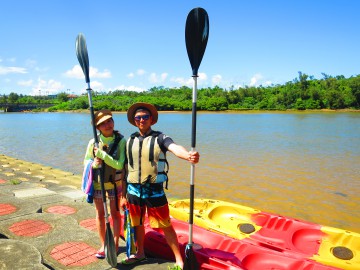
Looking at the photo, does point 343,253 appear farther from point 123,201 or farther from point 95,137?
point 95,137

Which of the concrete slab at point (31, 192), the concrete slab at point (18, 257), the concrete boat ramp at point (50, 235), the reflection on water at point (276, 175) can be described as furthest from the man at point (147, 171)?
the reflection on water at point (276, 175)

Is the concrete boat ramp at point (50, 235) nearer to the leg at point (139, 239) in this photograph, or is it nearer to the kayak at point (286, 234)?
the leg at point (139, 239)

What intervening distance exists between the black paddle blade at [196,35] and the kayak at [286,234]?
8.27ft

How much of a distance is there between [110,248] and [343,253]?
9.61 ft

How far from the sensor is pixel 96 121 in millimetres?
3436

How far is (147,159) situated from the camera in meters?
3.20

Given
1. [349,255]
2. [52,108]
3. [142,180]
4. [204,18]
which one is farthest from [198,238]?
[52,108]

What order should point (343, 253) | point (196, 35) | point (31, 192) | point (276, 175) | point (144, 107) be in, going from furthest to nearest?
point (276, 175)
point (31, 192)
point (343, 253)
point (144, 107)
point (196, 35)

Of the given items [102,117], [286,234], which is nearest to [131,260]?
[102,117]

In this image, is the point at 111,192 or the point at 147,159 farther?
the point at 111,192

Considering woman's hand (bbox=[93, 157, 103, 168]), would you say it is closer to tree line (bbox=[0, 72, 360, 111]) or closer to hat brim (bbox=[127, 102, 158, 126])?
hat brim (bbox=[127, 102, 158, 126])

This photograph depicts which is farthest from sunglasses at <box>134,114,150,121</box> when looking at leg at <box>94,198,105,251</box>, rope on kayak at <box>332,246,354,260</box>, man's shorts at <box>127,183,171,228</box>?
rope on kayak at <box>332,246,354,260</box>

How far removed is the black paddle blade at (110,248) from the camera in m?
3.43

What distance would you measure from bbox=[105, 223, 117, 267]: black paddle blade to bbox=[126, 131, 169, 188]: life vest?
67 cm
